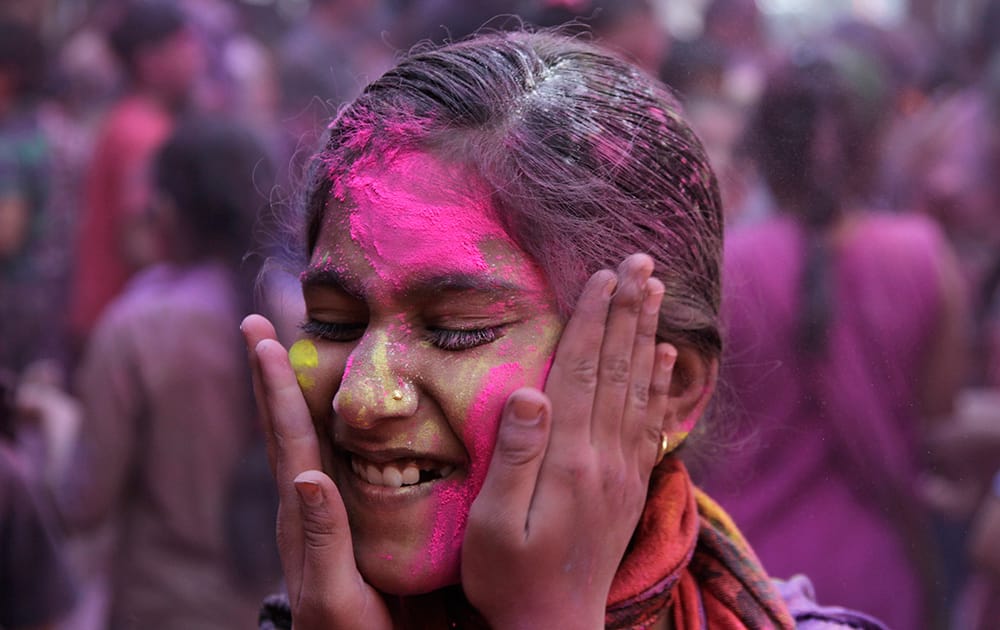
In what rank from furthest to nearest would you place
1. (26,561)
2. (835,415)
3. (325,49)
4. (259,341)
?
(325,49), (26,561), (835,415), (259,341)

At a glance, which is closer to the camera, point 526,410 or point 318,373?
point 526,410

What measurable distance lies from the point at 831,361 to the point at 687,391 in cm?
76

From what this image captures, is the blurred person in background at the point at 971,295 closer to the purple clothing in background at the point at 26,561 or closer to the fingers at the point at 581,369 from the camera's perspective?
the fingers at the point at 581,369

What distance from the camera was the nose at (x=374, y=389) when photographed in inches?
54.7

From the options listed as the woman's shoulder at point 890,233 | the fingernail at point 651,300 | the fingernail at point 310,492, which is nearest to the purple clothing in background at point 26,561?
the fingernail at point 310,492

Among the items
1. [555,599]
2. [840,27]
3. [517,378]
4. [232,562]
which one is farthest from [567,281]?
[840,27]

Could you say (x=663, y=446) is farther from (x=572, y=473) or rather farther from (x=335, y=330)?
(x=335, y=330)

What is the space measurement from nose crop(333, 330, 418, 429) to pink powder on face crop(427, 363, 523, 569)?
84 millimetres

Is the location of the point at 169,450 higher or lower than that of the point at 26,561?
lower

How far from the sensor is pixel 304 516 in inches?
56.5

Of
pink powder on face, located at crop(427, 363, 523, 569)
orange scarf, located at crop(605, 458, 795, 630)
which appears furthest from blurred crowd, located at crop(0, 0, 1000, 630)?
pink powder on face, located at crop(427, 363, 523, 569)

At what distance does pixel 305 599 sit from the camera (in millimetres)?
1473

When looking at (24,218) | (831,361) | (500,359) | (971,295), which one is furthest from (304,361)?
(24,218)

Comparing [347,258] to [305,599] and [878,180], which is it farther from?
[878,180]
